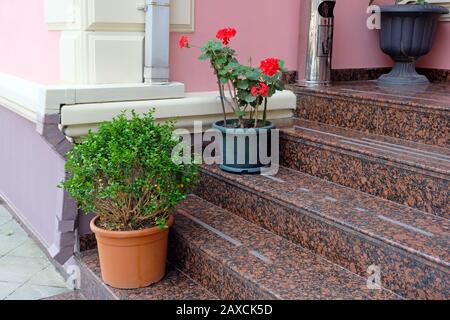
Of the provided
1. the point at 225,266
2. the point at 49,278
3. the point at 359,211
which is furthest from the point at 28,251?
the point at 359,211

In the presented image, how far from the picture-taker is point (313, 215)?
1.95m

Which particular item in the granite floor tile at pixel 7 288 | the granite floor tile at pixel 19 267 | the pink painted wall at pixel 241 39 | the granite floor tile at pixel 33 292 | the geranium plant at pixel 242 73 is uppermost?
the pink painted wall at pixel 241 39

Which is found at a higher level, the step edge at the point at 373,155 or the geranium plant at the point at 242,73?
the geranium plant at the point at 242,73

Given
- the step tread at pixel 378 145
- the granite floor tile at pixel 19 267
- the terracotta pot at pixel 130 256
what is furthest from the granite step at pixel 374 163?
the granite floor tile at pixel 19 267

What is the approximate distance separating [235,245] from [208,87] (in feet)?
3.55

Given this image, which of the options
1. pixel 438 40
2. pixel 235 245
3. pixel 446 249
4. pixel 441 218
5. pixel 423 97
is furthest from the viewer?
pixel 438 40

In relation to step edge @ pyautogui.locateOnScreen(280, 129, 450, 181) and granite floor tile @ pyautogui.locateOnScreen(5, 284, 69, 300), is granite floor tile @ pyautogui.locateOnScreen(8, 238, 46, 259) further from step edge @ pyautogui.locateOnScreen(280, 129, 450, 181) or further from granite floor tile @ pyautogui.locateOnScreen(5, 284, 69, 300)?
step edge @ pyautogui.locateOnScreen(280, 129, 450, 181)

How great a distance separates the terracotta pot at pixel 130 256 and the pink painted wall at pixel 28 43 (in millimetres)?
1162

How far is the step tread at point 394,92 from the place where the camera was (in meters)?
2.41

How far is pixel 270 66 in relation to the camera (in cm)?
230

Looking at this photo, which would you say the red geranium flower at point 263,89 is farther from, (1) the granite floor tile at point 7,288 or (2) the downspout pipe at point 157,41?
(1) the granite floor tile at point 7,288

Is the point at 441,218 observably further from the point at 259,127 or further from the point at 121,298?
the point at 121,298

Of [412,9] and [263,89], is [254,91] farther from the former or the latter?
[412,9]

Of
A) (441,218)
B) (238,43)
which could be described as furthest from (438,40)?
(441,218)
